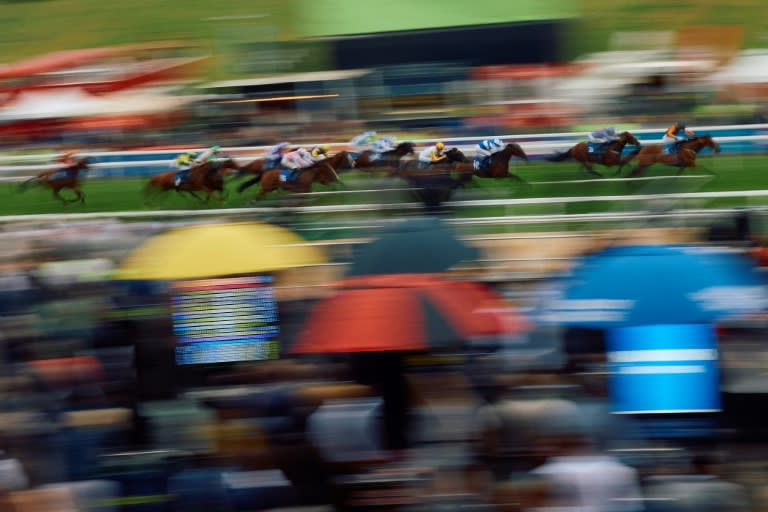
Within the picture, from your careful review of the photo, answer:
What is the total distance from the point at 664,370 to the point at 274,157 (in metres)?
8.03

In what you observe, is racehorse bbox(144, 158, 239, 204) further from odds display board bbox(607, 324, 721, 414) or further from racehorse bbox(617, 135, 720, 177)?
odds display board bbox(607, 324, 721, 414)

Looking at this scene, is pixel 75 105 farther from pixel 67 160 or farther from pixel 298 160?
pixel 298 160

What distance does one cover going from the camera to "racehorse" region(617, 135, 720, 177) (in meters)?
10.8

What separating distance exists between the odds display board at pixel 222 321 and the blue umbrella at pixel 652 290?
1.07 m

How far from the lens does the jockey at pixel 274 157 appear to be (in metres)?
11.1

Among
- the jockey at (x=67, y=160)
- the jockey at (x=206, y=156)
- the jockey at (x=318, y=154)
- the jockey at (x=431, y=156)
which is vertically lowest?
the jockey at (x=431, y=156)

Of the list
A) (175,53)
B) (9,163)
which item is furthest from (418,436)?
(175,53)

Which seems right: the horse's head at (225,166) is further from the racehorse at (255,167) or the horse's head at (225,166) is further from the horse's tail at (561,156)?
the horse's tail at (561,156)

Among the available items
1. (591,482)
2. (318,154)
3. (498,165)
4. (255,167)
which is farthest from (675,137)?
(591,482)

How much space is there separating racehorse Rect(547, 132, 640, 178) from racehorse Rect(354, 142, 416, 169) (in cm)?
134

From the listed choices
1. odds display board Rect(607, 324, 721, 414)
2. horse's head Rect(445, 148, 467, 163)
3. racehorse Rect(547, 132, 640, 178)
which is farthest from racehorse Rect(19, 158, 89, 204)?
odds display board Rect(607, 324, 721, 414)

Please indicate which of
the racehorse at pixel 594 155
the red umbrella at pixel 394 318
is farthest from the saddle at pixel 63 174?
the red umbrella at pixel 394 318

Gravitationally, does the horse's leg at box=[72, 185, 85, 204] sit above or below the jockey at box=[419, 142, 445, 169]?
below

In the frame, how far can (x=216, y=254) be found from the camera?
13.5 feet
